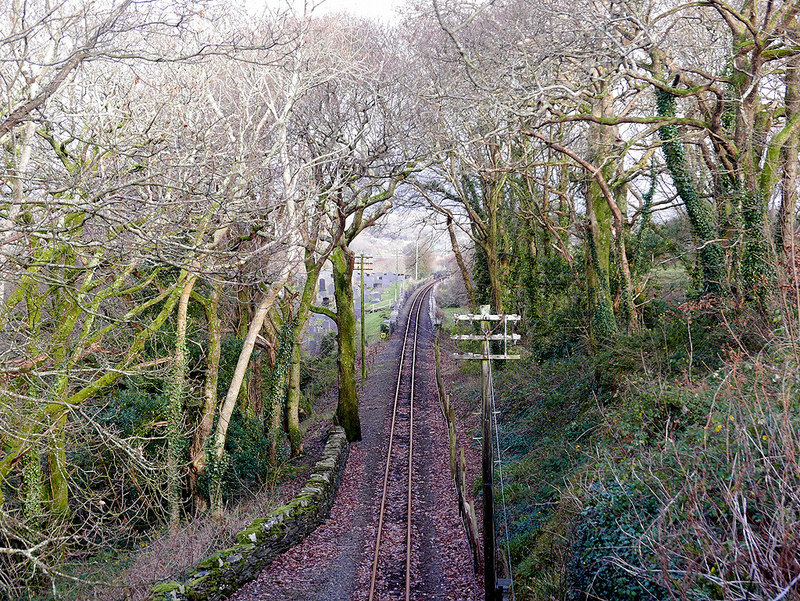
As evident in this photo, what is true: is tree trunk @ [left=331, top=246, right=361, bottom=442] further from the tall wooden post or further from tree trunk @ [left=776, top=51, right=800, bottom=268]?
tree trunk @ [left=776, top=51, right=800, bottom=268]

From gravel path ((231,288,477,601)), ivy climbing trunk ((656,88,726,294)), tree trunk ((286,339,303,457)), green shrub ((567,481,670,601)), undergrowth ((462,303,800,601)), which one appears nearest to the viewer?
undergrowth ((462,303,800,601))

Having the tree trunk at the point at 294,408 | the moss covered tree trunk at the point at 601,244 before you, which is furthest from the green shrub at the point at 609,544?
the tree trunk at the point at 294,408

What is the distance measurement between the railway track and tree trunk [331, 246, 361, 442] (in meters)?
1.29

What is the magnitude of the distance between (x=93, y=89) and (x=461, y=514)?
34.2 feet

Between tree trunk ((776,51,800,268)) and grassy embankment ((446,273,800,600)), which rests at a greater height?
tree trunk ((776,51,800,268))

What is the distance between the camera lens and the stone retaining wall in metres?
8.43

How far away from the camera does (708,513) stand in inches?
208

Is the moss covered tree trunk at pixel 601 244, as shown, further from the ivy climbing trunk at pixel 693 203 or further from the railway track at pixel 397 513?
the railway track at pixel 397 513

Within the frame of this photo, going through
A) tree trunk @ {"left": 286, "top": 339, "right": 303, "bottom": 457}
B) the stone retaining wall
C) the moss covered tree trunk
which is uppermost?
the moss covered tree trunk

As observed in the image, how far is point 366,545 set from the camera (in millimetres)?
11219

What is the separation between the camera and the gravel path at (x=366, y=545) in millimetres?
9531

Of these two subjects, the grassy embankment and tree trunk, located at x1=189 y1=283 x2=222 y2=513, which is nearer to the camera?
the grassy embankment

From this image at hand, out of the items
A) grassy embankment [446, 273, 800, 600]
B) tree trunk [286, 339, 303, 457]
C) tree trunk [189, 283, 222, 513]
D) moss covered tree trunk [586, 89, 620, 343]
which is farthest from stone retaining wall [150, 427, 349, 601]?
moss covered tree trunk [586, 89, 620, 343]

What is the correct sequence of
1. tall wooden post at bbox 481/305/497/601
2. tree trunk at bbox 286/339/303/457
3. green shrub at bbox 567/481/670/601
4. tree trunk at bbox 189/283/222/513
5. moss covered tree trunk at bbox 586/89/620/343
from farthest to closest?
1. tree trunk at bbox 286/339/303/457
2. moss covered tree trunk at bbox 586/89/620/343
3. tree trunk at bbox 189/283/222/513
4. tall wooden post at bbox 481/305/497/601
5. green shrub at bbox 567/481/670/601
